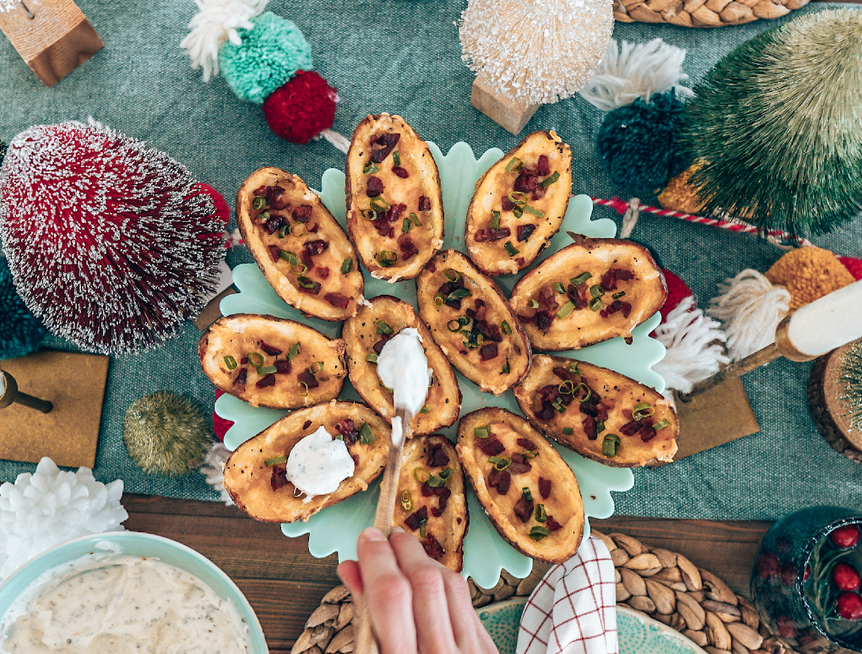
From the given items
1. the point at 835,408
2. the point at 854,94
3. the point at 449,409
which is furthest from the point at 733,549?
the point at 854,94

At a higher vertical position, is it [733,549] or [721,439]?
[721,439]

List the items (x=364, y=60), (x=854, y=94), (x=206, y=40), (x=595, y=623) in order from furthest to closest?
(x=364, y=60) → (x=206, y=40) → (x=595, y=623) → (x=854, y=94)

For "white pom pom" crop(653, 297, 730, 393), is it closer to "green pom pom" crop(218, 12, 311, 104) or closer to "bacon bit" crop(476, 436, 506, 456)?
"bacon bit" crop(476, 436, 506, 456)

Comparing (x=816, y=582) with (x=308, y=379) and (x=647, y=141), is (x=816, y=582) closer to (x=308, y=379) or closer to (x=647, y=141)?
(x=647, y=141)

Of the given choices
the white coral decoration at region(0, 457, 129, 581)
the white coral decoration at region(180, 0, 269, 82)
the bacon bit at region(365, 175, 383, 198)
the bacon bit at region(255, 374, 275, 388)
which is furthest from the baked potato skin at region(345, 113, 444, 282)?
the white coral decoration at region(0, 457, 129, 581)

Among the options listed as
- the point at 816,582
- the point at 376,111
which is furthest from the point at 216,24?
the point at 816,582

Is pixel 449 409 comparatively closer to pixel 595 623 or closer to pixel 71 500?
pixel 595 623
